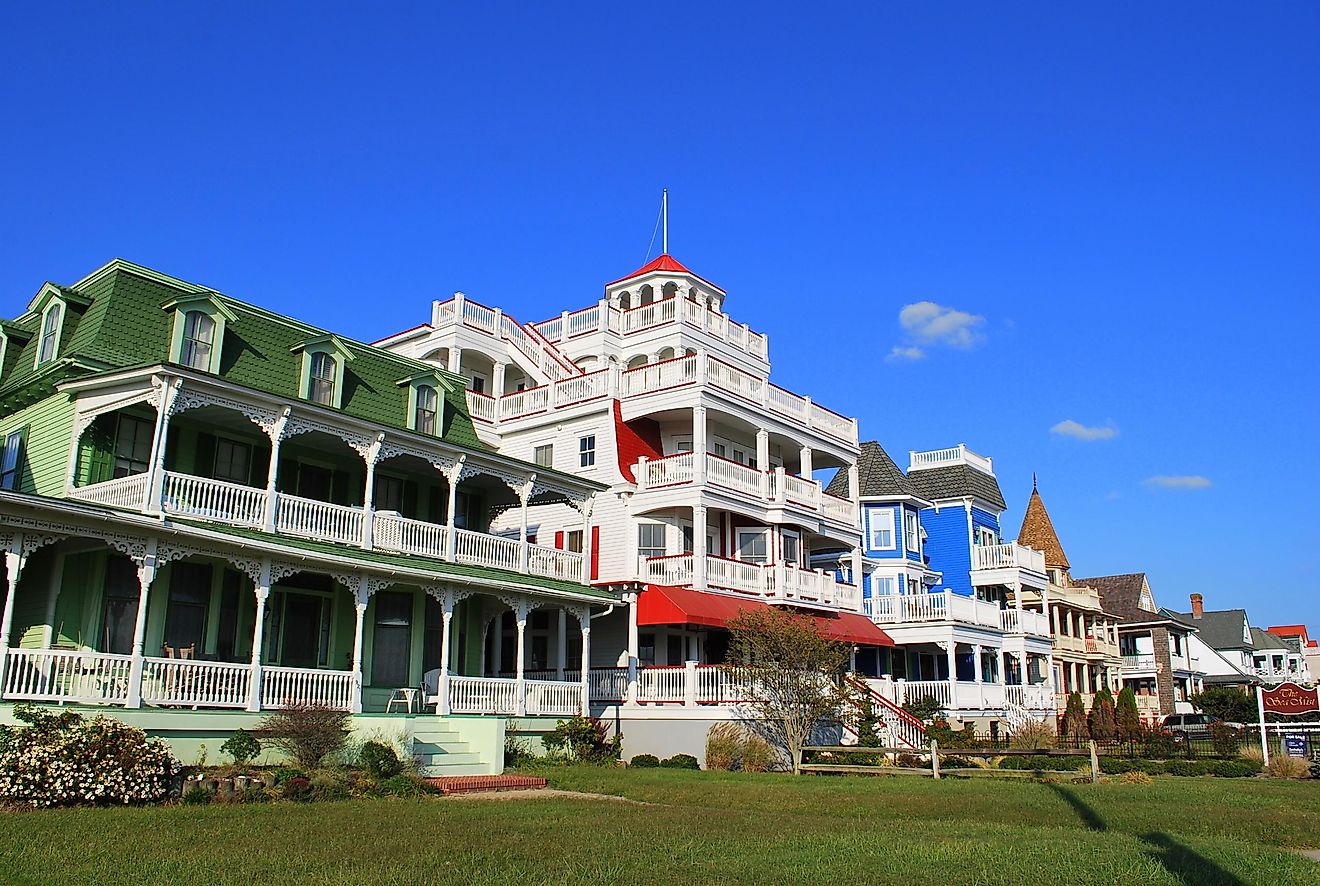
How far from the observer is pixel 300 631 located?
83.4 ft

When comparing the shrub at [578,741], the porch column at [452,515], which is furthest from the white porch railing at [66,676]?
the shrub at [578,741]

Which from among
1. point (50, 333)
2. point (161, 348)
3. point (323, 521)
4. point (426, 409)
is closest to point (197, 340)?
point (161, 348)

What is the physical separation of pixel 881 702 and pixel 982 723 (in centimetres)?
801

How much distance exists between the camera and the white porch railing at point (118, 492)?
20.9 meters

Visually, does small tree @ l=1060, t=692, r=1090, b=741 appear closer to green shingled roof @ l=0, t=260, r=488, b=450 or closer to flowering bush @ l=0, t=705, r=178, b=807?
green shingled roof @ l=0, t=260, r=488, b=450

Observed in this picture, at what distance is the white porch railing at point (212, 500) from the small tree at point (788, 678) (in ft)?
40.7

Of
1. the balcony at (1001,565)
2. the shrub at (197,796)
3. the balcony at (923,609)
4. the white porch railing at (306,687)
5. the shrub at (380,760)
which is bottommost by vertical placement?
the shrub at (197,796)

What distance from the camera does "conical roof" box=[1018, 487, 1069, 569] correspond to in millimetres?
61131

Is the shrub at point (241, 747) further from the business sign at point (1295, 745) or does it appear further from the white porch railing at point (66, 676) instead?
the business sign at point (1295, 745)

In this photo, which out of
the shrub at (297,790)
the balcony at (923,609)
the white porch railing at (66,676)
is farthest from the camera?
the balcony at (923,609)

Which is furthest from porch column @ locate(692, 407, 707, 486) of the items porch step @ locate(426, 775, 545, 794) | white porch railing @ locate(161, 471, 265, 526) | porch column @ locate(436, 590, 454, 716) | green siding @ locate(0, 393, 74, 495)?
green siding @ locate(0, 393, 74, 495)

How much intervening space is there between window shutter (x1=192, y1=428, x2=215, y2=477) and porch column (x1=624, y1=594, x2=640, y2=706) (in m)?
11.8

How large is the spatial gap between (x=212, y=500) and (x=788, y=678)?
1397 cm

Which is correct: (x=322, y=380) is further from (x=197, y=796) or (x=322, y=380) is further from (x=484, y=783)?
(x=197, y=796)
